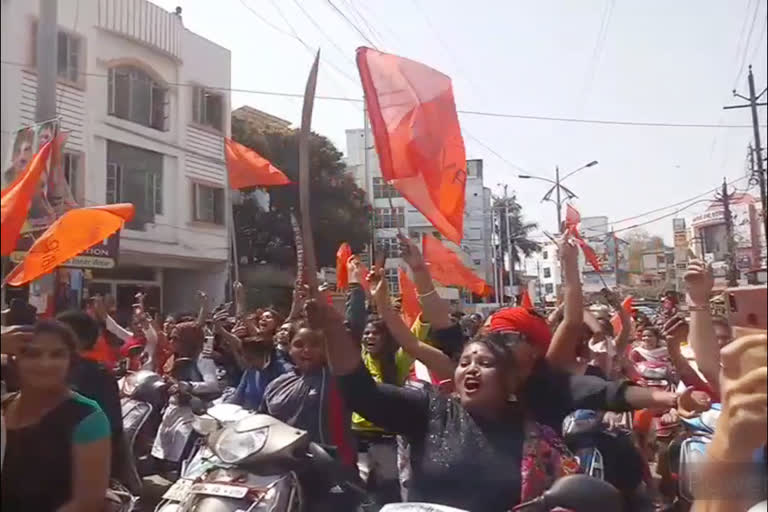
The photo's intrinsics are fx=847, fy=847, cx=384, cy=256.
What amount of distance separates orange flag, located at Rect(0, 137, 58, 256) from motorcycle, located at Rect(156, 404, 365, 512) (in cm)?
177

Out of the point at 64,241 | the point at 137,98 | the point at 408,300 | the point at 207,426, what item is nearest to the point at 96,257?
the point at 408,300

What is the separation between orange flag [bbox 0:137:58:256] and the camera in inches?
69.9

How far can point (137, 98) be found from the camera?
57.9 feet

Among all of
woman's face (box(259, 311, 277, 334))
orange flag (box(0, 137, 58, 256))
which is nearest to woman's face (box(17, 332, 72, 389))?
orange flag (box(0, 137, 58, 256))

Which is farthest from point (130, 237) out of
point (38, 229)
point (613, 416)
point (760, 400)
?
point (760, 400)

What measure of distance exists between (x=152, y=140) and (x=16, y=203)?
17.2 metres

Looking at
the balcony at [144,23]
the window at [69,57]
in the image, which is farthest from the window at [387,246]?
the balcony at [144,23]

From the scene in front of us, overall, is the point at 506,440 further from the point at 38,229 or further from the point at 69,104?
the point at 69,104

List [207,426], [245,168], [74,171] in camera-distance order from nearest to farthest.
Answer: [207,426], [245,168], [74,171]

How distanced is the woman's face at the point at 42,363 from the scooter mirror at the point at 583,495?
1.37 meters

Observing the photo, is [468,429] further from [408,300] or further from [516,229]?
[516,229]

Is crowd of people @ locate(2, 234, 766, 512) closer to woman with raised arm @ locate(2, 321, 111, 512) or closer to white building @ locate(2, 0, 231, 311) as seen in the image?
woman with raised arm @ locate(2, 321, 111, 512)

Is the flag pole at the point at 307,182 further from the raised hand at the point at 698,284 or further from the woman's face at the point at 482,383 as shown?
the raised hand at the point at 698,284

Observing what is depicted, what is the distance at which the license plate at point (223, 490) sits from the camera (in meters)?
3.35
